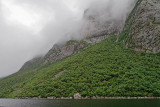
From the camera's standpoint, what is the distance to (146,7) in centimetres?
19588

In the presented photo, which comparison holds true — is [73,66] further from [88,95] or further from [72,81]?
[88,95]

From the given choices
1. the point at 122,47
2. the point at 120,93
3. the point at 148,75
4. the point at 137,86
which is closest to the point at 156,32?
the point at 122,47

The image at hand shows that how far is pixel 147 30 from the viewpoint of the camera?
178m

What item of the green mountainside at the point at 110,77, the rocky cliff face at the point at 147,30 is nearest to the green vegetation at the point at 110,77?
the green mountainside at the point at 110,77

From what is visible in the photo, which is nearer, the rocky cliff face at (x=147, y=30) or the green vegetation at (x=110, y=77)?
the green vegetation at (x=110, y=77)

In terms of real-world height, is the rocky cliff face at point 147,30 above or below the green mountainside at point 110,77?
above

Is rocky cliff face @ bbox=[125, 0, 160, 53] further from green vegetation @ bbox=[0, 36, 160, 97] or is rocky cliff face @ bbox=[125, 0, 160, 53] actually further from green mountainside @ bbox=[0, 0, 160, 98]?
green vegetation @ bbox=[0, 36, 160, 97]

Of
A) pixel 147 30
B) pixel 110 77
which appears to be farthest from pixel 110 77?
pixel 147 30

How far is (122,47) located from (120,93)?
95.9 meters

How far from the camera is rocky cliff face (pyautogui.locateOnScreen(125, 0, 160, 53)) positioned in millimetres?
166750

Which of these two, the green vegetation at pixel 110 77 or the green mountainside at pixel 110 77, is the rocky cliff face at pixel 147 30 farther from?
the green vegetation at pixel 110 77

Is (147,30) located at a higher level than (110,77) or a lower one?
higher

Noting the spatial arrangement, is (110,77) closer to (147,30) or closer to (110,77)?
(110,77)

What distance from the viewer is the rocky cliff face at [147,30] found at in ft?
547
